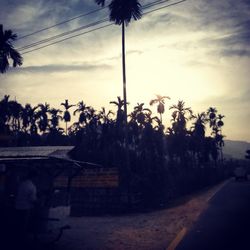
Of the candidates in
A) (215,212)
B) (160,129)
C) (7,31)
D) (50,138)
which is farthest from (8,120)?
(215,212)

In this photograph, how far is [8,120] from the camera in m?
68.8

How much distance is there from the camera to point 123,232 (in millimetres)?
11719

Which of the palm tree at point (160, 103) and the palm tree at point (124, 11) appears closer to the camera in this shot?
the palm tree at point (124, 11)

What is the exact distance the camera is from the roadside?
957 centimetres

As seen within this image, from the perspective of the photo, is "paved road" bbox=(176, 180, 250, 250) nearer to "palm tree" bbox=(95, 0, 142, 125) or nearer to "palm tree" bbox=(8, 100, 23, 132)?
"palm tree" bbox=(95, 0, 142, 125)

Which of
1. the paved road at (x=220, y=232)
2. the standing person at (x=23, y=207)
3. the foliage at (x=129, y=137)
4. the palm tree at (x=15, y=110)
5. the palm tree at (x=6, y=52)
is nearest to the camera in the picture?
the paved road at (x=220, y=232)

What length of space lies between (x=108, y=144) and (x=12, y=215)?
151 feet

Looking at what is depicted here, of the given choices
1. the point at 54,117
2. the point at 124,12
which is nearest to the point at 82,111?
the point at 54,117

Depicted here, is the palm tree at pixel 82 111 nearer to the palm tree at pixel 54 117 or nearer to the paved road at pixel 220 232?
the palm tree at pixel 54 117

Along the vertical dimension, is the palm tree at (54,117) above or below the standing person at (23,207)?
above

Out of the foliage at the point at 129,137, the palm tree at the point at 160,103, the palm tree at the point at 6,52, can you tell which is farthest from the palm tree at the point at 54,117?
the palm tree at the point at 6,52

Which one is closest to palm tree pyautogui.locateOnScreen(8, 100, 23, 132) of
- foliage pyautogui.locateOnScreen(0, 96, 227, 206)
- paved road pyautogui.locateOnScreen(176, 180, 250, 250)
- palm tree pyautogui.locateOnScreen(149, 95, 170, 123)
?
foliage pyautogui.locateOnScreen(0, 96, 227, 206)

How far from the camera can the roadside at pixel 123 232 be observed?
9570 millimetres

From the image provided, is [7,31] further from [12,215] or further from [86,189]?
[12,215]
